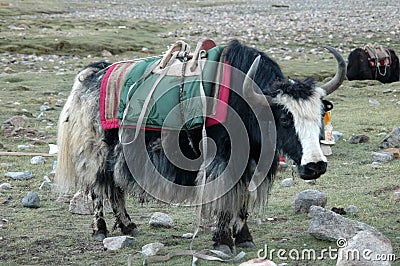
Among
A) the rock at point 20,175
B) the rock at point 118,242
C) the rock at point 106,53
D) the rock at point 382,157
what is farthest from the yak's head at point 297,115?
the rock at point 106,53

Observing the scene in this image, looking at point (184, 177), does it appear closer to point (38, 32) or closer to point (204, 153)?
point (204, 153)

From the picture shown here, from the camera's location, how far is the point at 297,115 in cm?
316

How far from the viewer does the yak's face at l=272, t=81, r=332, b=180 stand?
307 centimetres

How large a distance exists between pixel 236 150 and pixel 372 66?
6309 mm

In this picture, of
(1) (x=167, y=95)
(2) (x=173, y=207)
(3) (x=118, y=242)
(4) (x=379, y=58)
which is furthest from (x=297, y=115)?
(4) (x=379, y=58)

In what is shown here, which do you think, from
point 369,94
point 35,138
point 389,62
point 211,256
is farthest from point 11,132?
point 389,62

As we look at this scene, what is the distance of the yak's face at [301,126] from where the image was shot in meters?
3.07

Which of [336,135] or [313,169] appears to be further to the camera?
[336,135]

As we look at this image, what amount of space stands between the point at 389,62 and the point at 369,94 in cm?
88

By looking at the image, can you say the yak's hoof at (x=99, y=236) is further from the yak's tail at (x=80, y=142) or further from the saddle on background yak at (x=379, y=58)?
the saddle on background yak at (x=379, y=58)

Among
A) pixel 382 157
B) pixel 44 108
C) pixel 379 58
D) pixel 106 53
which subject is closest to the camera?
pixel 382 157

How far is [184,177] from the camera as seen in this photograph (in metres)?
3.46

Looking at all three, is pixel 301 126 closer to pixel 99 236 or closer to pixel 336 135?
pixel 99 236

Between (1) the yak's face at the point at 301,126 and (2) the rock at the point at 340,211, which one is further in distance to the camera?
(2) the rock at the point at 340,211
